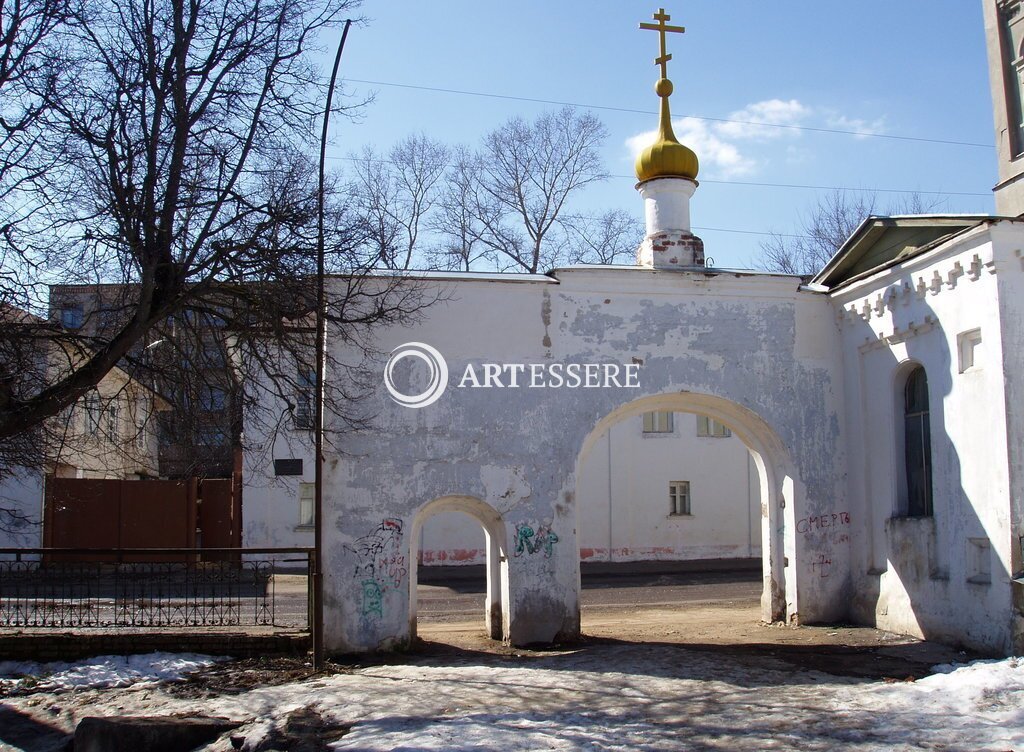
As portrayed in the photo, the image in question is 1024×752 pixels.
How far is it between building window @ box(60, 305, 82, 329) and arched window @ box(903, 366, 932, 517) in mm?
10756

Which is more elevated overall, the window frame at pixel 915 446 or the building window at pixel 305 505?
the window frame at pixel 915 446

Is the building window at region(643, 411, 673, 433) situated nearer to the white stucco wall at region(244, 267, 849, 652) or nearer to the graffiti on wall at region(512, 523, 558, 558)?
the white stucco wall at region(244, 267, 849, 652)

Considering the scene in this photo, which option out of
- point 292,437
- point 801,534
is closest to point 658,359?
point 801,534

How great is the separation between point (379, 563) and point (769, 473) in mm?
6026

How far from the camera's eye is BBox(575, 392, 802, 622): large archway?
1342 cm

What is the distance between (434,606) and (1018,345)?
11.5 metres

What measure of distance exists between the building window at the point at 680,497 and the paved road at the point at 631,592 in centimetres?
348

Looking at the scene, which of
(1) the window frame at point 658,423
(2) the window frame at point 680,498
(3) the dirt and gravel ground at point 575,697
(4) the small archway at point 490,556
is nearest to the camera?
(3) the dirt and gravel ground at point 575,697

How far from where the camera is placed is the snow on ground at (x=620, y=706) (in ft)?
25.5

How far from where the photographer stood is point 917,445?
41.6ft

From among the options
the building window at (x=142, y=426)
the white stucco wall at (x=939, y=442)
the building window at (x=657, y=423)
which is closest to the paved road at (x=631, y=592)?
the building window at (x=657, y=423)

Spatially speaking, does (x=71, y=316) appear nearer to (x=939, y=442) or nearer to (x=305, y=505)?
(x=939, y=442)

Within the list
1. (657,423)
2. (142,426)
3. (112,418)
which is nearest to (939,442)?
(142,426)

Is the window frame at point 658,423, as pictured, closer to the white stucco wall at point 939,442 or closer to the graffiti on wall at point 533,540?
the white stucco wall at point 939,442
